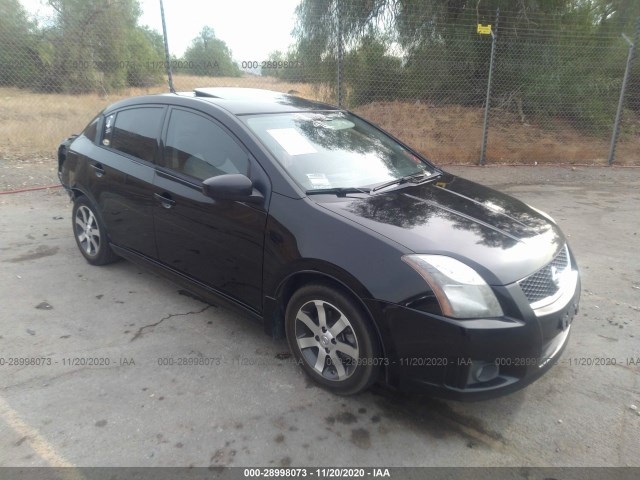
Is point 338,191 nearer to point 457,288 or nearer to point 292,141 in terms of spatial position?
point 292,141

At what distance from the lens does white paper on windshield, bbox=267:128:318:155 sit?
328 centimetres

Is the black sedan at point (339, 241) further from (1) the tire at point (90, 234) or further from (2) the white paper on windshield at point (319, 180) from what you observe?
(1) the tire at point (90, 234)

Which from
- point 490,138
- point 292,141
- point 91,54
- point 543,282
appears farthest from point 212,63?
point 543,282

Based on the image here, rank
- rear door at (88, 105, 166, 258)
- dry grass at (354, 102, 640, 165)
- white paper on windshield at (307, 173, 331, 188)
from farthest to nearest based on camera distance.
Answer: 1. dry grass at (354, 102, 640, 165)
2. rear door at (88, 105, 166, 258)
3. white paper on windshield at (307, 173, 331, 188)

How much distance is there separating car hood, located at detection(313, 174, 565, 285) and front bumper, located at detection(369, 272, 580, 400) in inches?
8.5

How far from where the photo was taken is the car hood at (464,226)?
2.55 metres

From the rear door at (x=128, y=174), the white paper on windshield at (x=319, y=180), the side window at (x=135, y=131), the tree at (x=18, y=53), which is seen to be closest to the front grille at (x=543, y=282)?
the white paper on windshield at (x=319, y=180)

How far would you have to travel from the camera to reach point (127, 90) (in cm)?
1154

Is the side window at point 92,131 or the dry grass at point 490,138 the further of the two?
the dry grass at point 490,138

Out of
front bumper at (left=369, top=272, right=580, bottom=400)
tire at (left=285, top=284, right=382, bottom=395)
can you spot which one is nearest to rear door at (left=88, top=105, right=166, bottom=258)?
tire at (left=285, top=284, right=382, bottom=395)

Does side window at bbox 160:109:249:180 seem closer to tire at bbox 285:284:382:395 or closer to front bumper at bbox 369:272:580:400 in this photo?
tire at bbox 285:284:382:395

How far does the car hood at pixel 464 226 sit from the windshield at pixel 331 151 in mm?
230

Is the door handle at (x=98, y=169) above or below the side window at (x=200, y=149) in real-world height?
below

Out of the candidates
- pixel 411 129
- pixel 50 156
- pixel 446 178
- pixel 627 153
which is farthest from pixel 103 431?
pixel 627 153
